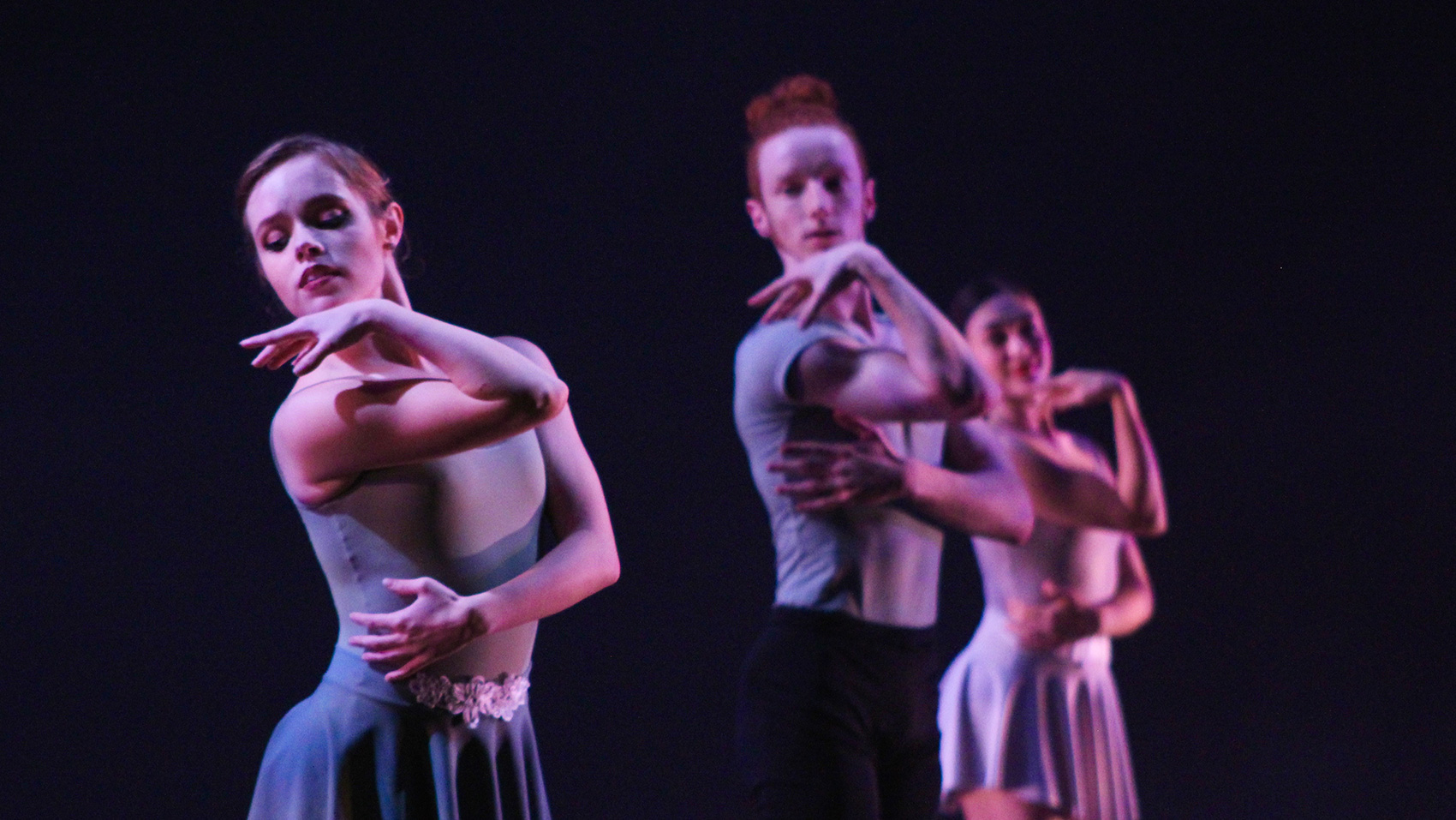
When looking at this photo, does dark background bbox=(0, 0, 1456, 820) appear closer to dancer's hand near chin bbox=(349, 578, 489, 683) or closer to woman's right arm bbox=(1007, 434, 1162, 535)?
woman's right arm bbox=(1007, 434, 1162, 535)

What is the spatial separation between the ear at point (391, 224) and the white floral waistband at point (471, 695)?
0.59m

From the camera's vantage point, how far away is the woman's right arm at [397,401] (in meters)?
1.46

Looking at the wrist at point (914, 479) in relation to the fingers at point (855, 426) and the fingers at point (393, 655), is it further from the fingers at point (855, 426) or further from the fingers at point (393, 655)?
the fingers at point (393, 655)

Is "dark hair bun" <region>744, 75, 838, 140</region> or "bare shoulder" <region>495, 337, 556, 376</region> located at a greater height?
"dark hair bun" <region>744, 75, 838, 140</region>

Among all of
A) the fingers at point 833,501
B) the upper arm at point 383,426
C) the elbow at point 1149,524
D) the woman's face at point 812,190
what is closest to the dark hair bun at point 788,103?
the woman's face at point 812,190

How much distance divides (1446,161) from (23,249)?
9.73 ft

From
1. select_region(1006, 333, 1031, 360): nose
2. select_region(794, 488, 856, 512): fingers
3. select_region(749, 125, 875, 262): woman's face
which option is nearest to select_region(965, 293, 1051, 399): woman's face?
select_region(1006, 333, 1031, 360): nose

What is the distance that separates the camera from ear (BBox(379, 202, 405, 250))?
1.75 m

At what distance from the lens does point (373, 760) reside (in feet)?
4.89

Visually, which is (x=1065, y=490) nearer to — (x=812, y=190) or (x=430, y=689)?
(x=812, y=190)

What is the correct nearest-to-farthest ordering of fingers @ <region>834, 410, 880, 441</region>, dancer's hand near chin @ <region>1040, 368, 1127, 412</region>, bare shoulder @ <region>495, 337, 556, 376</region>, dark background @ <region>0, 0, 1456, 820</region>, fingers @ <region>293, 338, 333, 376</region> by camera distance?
fingers @ <region>293, 338, 333, 376</region> → bare shoulder @ <region>495, 337, 556, 376</region> → fingers @ <region>834, 410, 880, 441</region> → dark background @ <region>0, 0, 1456, 820</region> → dancer's hand near chin @ <region>1040, 368, 1127, 412</region>

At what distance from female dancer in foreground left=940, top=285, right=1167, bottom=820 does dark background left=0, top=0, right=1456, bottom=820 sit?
0.15 meters

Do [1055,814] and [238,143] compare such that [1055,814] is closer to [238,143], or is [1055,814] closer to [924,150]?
[924,150]

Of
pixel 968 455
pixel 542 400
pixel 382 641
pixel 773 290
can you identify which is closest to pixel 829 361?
pixel 773 290
